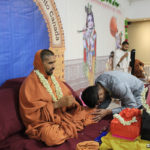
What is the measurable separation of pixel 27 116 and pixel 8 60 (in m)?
1.07

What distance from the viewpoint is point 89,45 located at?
4852 millimetres

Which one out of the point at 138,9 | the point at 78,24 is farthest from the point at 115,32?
the point at 78,24

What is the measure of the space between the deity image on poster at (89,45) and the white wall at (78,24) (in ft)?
0.49

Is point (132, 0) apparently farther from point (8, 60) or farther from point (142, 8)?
point (8, 60)

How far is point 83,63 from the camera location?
15.3ft

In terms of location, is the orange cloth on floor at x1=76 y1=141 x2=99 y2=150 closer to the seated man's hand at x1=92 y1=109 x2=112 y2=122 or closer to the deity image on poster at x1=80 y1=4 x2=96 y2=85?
the seated man's hand at x1=92 y1=109 x2=112 y2=122

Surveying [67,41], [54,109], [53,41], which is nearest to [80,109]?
[54,109]

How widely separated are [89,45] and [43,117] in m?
3.05

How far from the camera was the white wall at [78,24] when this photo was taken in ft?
13.1

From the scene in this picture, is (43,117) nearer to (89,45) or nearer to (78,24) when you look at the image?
(78,24)

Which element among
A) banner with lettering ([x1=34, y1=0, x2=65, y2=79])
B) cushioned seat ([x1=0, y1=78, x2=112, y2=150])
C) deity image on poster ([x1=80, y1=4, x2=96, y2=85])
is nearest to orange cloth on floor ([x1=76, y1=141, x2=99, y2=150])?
cushioned seat ([x1=0, y1=78, x2=112, y2=150])

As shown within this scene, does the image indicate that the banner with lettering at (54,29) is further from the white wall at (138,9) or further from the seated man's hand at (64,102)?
the white wall at (138,9)

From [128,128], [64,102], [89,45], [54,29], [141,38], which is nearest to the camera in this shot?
[128,128]

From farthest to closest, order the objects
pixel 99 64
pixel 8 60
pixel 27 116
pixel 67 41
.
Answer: pixel 99 64, pixel 67 41, pixel 8 60, pixel 27 116
